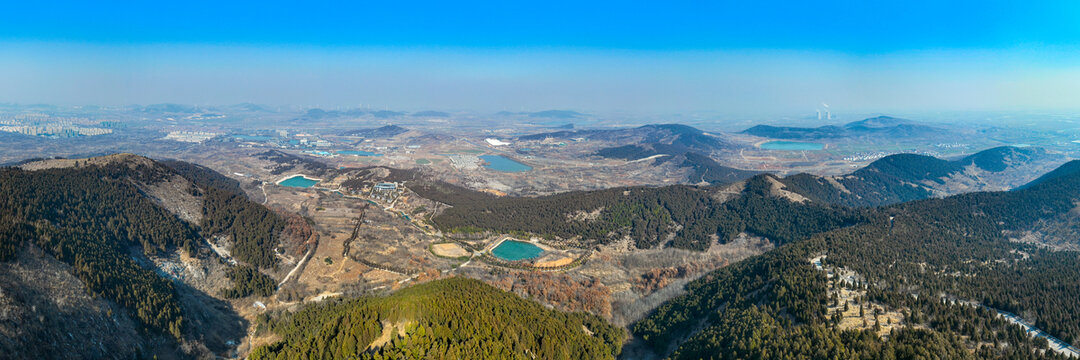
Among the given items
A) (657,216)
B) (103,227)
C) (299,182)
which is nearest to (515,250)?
(657,216)

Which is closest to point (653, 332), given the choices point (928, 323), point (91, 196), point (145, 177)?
point (928, 323)

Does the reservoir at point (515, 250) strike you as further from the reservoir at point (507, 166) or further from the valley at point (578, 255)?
A: the reservoir at point (507, 166)

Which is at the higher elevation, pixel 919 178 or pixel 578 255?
pixel 919 178

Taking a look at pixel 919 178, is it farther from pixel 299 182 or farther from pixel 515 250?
pixel 299 182

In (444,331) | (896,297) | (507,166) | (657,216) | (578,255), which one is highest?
(444,331)

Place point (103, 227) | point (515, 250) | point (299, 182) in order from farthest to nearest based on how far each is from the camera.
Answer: point (299, 182), point (515, 250), point (103, 227)
